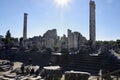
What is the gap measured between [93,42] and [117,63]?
29.7 ft

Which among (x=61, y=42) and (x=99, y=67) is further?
(x=61, y=42)

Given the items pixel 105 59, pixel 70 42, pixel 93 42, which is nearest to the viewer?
pixel 105 59

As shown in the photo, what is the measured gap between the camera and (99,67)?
16.1 metres

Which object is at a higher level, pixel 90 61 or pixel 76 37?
pixel 76 37

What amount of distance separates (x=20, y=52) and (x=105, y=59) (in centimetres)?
1314

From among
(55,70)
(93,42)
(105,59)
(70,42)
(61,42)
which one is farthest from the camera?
(61,42)

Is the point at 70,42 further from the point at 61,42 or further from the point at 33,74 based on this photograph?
the point at 33,74

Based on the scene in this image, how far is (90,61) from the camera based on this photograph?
56.6ft

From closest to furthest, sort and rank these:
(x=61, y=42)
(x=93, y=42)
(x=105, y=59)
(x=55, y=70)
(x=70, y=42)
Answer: (x=55, y=70) → (x=105, y=59) → (x=93, y=42) → (x=70, y=42) → (x=61, y=42)

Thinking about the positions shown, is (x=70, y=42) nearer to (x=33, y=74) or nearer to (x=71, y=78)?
(x=33, y=74)

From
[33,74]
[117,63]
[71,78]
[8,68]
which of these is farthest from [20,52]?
[71,78]

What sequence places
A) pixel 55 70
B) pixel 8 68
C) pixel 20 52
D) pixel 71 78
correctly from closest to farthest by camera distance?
pixel 71 78 < pixel 55 70 < pixel 8 68 < pixel 20 52

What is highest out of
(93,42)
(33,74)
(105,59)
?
(93,42)

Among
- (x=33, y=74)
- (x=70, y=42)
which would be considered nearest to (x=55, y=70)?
(x=33, y=74)
